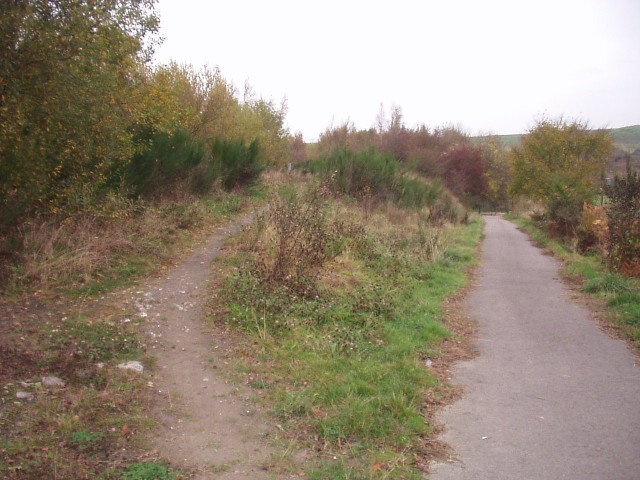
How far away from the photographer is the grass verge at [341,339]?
15.1 feet

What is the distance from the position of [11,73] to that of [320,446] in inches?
224

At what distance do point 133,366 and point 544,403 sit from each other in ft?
13.5

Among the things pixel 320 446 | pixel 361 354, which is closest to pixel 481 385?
pixel 361 354

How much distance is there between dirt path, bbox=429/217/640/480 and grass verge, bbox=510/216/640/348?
0.40 meters

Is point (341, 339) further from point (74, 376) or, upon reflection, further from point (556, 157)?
point (556, 157)

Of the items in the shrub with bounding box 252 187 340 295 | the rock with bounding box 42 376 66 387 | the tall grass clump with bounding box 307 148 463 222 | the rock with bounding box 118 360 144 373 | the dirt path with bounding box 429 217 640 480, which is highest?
the tall grass clump with bounding box 307 148 463 222

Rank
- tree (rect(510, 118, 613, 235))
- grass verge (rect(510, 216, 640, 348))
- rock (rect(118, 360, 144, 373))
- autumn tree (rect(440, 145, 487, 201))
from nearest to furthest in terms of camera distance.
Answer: rock (rect(118, 360, 144, 373)) < grass verge (rect(510, 216, 640, 348)) < tree (rect(510, 118, 613, 235)) < autumn tree (rect(440, 145, 487, 201))

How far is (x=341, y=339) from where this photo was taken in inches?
270

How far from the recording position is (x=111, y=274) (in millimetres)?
8336

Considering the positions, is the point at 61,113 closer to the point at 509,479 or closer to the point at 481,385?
the point at 481,385

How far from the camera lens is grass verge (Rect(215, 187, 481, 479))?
4609 mm

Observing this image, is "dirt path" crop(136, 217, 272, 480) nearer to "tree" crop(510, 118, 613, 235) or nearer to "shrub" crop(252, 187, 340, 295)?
"shrub" crop(252, 187, 340, 295)

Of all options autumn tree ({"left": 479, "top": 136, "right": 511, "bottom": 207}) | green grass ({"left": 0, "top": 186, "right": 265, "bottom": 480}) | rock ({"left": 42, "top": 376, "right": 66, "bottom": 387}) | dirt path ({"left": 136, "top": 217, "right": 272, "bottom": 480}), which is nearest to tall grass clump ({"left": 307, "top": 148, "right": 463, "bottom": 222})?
green grass ({"left": 0, "top": 186, "right": 265, "bottom": 480})

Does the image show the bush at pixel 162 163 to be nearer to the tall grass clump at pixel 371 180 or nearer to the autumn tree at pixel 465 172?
the tall grass clump at pixel 371 180
